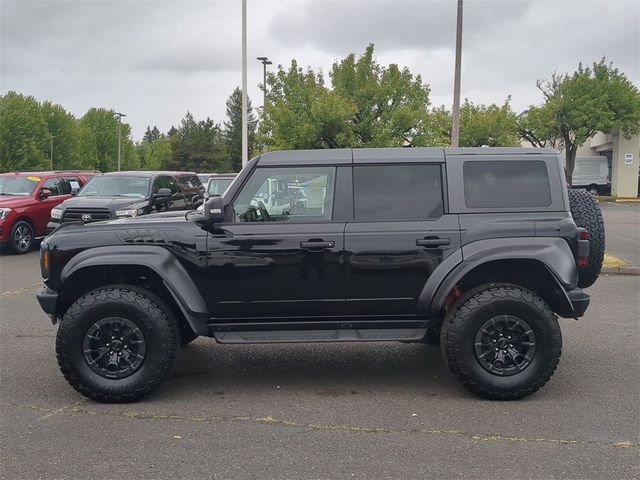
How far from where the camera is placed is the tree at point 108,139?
258ft

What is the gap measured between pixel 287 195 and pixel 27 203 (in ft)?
35.9

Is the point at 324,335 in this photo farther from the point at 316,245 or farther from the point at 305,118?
the point at 305,118

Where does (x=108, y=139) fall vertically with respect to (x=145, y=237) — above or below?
above

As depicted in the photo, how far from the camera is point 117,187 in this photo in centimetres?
1382

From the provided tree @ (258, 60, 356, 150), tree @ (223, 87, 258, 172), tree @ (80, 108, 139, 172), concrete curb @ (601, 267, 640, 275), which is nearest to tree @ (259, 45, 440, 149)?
tree @ (258, 60, 356, 150)

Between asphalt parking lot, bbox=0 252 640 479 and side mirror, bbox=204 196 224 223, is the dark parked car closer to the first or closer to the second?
asphalt parking lot, bbox=0 252 640 479

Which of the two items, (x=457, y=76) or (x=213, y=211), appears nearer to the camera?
(x=213, y=211)

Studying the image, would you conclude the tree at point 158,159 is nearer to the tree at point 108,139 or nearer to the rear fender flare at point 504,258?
the tree at point 108,139

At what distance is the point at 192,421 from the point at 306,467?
43.9 inches

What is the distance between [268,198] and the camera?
519cm

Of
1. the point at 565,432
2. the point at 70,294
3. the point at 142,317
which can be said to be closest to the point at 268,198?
the point at 142,317

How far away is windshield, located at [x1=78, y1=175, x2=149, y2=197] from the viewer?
1368 cm

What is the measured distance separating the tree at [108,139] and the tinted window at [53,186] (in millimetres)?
64651

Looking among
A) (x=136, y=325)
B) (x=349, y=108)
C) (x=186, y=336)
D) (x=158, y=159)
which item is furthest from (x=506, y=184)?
(x=158, y=159)
